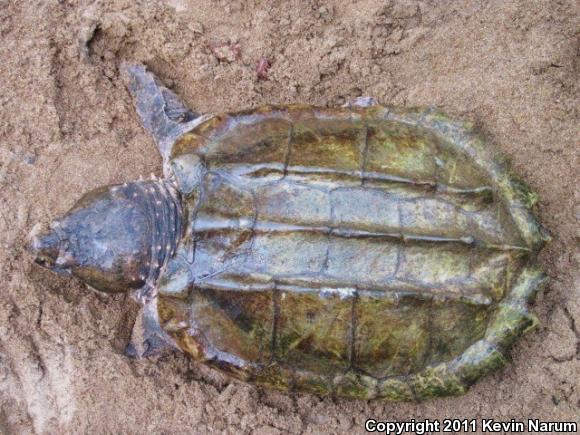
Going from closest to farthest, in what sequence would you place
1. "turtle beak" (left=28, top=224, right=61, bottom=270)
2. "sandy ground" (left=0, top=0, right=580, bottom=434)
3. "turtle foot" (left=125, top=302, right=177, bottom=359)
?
"turtle beak" (left=28, top=224, right=61, bottom=270), "turtle foot" (left=125, top=302, right=177, bottom=359), "sandy ground" (left=0, top=0, right=580, bottom=434)

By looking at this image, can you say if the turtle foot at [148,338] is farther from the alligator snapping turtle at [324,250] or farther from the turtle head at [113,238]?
the turtle head at [113,238]

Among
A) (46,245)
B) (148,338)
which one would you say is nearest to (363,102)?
(148,338)

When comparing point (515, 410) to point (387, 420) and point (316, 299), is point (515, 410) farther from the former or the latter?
point (316, 299)

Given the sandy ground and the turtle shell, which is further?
the sandy ground

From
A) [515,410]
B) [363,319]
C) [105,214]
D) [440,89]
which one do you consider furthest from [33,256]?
[515,410]
